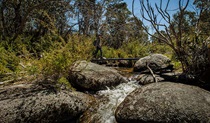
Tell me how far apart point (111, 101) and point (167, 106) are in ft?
5.22

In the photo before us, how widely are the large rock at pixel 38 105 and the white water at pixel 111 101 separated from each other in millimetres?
432

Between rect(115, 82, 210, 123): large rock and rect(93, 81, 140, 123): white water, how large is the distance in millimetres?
325

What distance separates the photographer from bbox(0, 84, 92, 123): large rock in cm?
263

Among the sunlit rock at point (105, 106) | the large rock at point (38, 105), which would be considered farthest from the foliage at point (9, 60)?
the sunlit rock at point (105, 106)

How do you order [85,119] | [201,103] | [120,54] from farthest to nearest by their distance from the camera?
1. [120,54]
2. [85,119]
3. [201,103]

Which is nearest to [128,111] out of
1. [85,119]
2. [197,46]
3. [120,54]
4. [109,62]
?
[85,119]

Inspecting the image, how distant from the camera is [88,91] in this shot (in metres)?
4.51

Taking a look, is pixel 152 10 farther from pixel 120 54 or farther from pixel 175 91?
pixel 120 54

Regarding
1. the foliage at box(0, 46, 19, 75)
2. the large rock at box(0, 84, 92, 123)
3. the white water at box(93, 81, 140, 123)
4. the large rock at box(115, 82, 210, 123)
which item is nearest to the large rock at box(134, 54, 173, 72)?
the white water at box(93, 81, 140, 123)

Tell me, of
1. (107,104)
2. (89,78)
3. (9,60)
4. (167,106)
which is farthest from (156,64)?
(9,60)

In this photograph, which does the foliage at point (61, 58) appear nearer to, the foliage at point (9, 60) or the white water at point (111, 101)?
the foliage at point (9, 60)

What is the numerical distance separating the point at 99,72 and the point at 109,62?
5327 mm

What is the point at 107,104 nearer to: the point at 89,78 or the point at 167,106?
the point at 89,78

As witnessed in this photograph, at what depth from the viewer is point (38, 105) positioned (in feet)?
9.35
